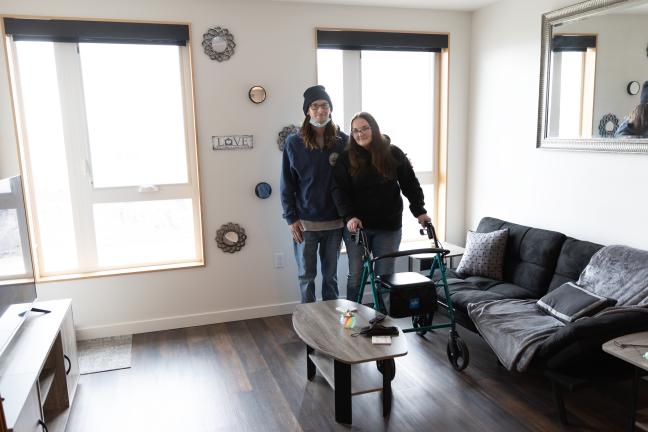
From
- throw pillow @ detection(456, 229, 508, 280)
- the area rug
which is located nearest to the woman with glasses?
throw pillow @ detection(456, 229, 508, 280)

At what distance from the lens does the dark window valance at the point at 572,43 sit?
3129 mm

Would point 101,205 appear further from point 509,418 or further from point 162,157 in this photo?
point 509,418

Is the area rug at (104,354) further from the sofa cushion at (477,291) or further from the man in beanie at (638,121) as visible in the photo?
the man in beanie at (638,121)

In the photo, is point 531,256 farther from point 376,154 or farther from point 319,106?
point 319,106

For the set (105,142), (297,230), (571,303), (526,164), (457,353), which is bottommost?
(457,353)

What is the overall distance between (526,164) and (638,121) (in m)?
0.92

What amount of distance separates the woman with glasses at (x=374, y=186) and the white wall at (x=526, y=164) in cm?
93

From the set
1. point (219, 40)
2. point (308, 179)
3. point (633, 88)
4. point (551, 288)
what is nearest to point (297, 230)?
point (308, 179)

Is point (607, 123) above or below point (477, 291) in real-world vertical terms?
above

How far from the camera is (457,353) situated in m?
3.01

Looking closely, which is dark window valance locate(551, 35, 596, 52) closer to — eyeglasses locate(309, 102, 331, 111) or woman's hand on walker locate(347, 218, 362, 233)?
eyeglasses locate(309, 102, 331, 111)

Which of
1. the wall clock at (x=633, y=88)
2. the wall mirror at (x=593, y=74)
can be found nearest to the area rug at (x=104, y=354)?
the wall mirror at (x=593, y=74)

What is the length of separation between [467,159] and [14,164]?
11.2 feet

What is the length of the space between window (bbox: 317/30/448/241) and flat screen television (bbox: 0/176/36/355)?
2.31 metres
